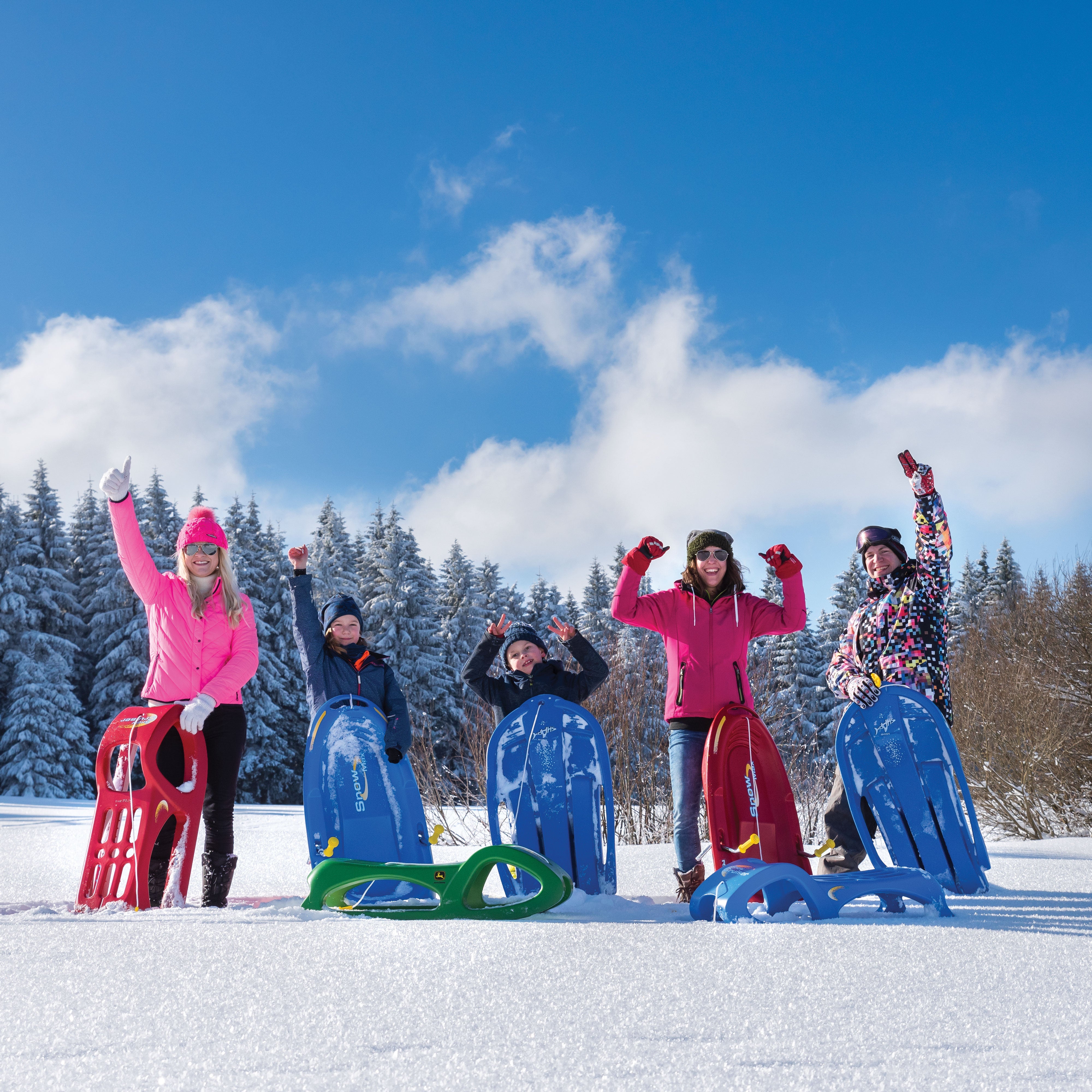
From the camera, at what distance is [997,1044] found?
1.50 m

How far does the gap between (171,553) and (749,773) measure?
2359cm

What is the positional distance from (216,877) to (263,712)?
20.3 m

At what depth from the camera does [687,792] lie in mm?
3412

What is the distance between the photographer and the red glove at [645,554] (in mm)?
3637

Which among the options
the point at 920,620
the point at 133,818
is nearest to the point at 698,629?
the point at 920,620

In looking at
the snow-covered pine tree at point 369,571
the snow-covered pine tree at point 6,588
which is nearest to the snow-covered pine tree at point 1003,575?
the snow-covered pine tree at point 369,571

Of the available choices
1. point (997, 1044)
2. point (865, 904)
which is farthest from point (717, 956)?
point (865, 904)

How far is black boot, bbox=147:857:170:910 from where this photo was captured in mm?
3150

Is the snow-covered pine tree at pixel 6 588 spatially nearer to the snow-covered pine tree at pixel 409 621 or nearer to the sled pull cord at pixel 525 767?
the snow-covered pine tree at pixel 409 621

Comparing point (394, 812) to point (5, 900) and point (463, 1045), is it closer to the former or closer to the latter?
point (5, 900)

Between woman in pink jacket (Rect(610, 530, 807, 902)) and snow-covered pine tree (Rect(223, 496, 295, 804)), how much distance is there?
1928 cm

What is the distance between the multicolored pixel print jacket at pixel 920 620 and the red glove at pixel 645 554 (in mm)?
888

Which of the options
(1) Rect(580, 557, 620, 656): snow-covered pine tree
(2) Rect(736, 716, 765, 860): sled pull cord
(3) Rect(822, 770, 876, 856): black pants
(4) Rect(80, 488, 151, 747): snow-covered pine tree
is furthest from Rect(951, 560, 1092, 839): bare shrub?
(4) Rect(80, 488, 151, 747): snow-covered pine tree

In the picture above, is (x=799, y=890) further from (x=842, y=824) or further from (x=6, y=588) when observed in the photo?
(x=6, y=588)
